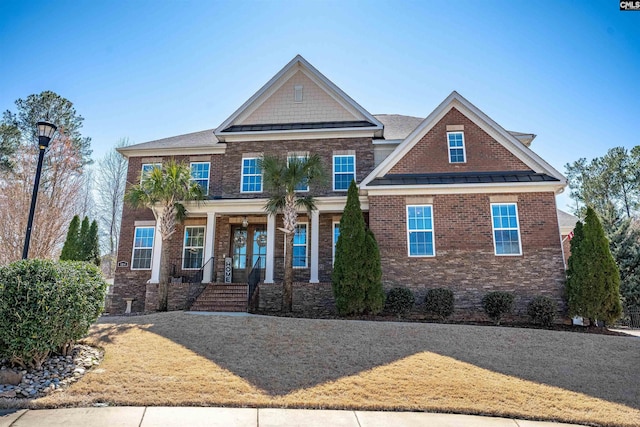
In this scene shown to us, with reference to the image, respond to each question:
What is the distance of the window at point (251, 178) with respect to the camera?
59.1 feet

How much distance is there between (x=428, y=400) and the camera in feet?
20.3

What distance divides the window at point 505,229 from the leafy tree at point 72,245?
58.2 feet

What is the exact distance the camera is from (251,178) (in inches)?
714

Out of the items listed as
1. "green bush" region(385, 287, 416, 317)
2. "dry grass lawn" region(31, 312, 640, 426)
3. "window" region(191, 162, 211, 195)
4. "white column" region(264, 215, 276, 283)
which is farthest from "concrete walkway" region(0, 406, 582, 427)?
"window" region(191, 162, 211, 195)

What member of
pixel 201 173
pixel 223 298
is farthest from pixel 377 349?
pixel 201 173

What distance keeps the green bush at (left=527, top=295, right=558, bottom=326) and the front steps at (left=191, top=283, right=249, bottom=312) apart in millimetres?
9189

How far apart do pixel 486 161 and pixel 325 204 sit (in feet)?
20.5

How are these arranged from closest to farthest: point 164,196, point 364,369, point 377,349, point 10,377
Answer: point 10,377, point 364,369, point 377,349, point 164,196

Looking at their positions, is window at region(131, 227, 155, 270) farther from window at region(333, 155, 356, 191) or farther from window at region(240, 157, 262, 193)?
window at region(333, 155, 356, 191)

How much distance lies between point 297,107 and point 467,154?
25.5ft

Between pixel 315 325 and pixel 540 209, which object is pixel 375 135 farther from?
pixel 315 325

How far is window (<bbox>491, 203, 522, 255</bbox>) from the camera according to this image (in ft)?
45.8

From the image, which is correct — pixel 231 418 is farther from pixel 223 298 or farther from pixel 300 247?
pixel 300 247

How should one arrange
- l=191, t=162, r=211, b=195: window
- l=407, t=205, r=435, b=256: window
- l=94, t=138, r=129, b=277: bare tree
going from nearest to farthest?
l=407, t=205, r=435, b=256: window < l=191, t=162, r=211, b=195: window < l=94, t=138, r=129, b=277: bare tree
